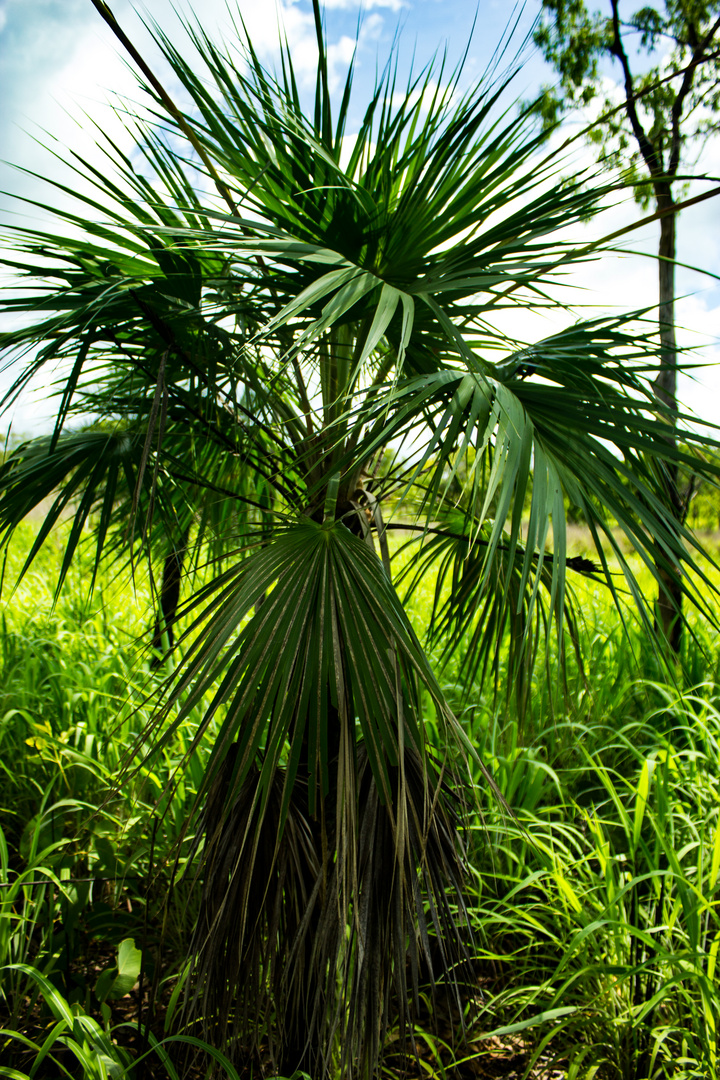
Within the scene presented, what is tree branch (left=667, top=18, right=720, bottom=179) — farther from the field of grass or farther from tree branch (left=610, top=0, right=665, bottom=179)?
the field of grass

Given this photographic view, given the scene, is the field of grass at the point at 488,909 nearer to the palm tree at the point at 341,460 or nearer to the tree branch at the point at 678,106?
the palm tree at the point at 341,460

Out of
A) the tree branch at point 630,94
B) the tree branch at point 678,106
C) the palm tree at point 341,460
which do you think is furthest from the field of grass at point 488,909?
the tree branch at point 678,106

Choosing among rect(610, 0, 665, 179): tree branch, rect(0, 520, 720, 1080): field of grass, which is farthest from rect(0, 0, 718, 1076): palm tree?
rect(610, 0, 665, 179): tree branch

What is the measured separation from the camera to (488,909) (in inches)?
70.3

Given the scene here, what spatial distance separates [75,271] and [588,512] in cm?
100

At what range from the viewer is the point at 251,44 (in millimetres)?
1215

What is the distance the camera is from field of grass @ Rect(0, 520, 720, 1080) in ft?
4.21

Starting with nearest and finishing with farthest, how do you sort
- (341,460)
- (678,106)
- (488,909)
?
(341,460), (488,909), (678,106)

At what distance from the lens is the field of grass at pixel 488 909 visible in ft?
4.21

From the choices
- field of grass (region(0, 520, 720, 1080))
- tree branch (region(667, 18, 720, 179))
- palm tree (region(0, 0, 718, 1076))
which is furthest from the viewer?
tree branch (region(667, 18, 720, 179))

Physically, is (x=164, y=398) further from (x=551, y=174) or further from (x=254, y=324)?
(x=551, y=174)

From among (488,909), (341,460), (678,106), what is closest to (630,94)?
(678,106)

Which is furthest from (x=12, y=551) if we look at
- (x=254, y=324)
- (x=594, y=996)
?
(x=594, y=996)

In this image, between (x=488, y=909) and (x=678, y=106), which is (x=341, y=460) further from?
(x=678, y=106)
